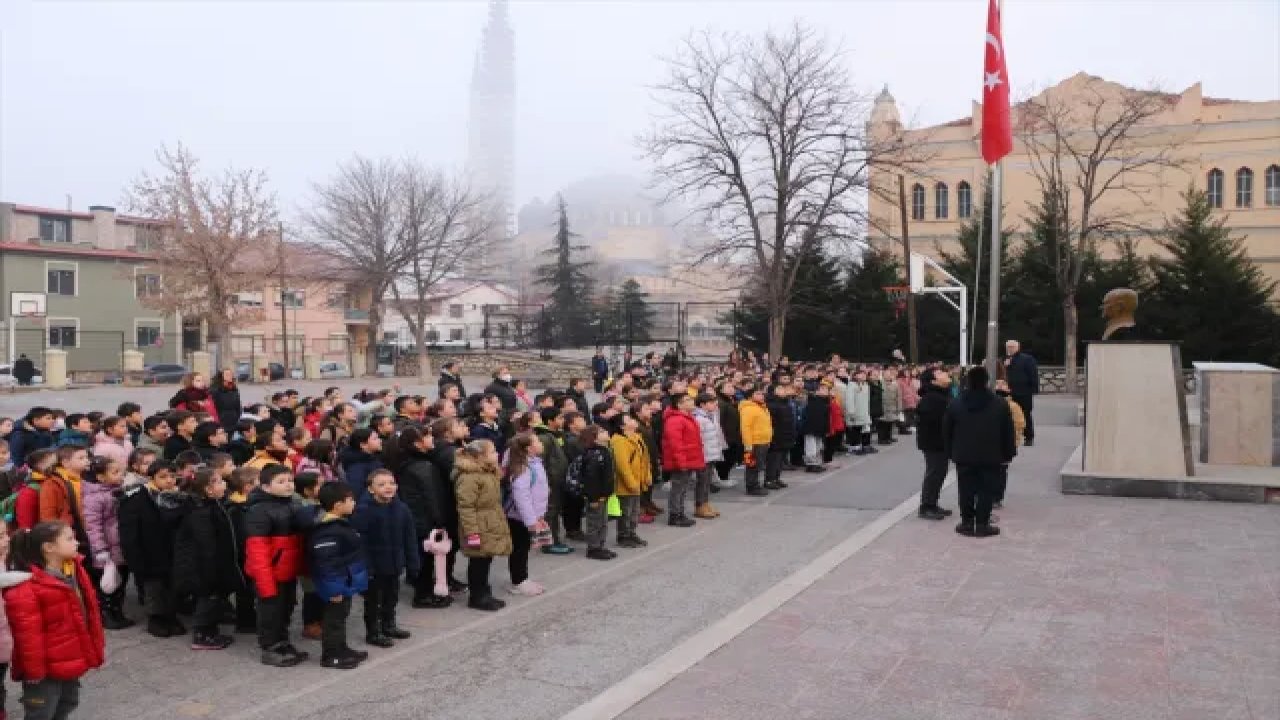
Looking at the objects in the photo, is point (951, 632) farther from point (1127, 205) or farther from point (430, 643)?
point (1127, 205)

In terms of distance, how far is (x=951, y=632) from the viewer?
7.51m

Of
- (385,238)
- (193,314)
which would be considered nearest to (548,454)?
(193,314)

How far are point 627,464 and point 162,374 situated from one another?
1504 inches

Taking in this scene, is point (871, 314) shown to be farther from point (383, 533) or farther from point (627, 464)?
point (383, 533)

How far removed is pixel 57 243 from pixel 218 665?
5832 centimetres

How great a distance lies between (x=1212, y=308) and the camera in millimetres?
38250

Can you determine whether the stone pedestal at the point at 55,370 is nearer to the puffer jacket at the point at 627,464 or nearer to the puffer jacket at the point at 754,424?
the puffer jacket at the point at 754,424

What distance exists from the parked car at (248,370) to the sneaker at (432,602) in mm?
39964

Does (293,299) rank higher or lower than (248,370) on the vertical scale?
higher

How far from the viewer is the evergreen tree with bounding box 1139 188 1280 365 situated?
1490 inches

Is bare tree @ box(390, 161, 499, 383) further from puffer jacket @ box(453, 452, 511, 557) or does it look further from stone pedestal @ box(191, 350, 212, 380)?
puffer jacket @ box(453, 452, 511, 557)

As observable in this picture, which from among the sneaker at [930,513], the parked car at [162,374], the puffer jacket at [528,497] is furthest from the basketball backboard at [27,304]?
the sneaker at [930,513]

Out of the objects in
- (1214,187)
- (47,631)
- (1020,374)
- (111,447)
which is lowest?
(47,631)

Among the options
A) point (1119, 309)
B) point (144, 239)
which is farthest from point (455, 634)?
point (144, 239)
